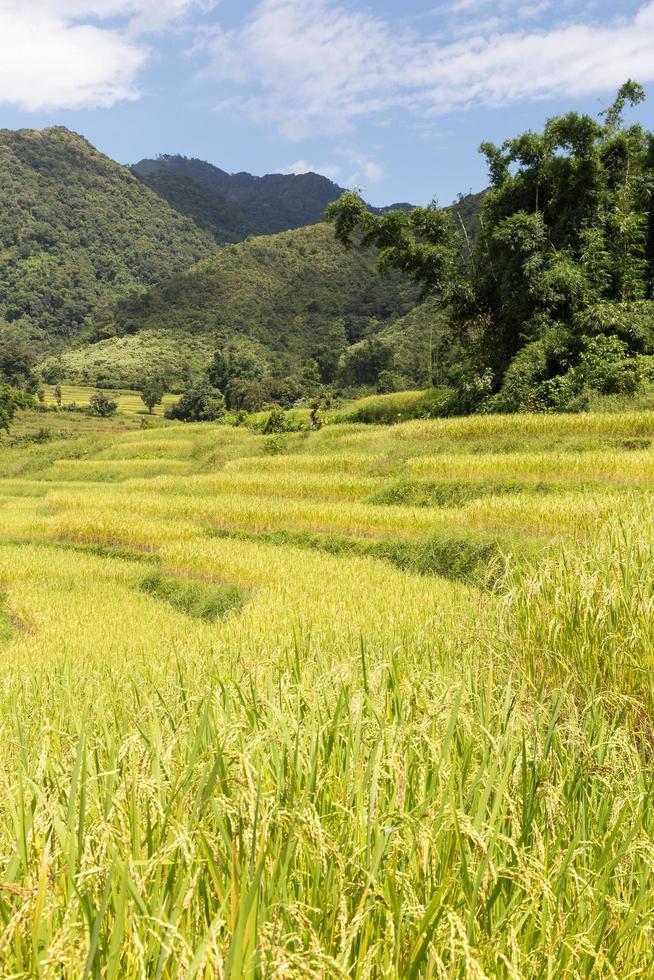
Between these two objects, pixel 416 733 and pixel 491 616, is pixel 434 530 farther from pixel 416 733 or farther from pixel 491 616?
pixel 416 733

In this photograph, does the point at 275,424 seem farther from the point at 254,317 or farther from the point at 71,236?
the point at 71,236

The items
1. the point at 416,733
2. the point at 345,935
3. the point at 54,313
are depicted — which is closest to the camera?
the point at 345,935

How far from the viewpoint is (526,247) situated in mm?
20016

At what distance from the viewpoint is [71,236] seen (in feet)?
450

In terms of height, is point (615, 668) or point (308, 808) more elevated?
point (308, 808)

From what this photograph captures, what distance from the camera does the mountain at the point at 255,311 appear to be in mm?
76562

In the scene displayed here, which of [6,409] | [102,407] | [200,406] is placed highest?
[6,409]

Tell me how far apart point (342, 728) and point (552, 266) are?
20328 mm

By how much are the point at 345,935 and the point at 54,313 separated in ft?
413

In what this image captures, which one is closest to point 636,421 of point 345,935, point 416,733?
point 416,733

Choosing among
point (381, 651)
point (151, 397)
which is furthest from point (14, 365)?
point (381, 651)

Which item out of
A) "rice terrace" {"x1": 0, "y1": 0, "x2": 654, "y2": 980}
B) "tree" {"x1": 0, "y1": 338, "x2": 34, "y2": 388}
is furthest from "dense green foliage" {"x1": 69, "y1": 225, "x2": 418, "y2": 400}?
"rice terrace" {"x1": 0, "y1": 0, "x2": 654, "y2": 980}

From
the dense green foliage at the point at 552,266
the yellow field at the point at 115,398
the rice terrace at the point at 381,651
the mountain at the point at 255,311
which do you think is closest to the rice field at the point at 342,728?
the rice terrace at the point at 381,651

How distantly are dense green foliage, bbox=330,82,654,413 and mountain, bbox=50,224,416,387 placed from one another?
45.7 metres
